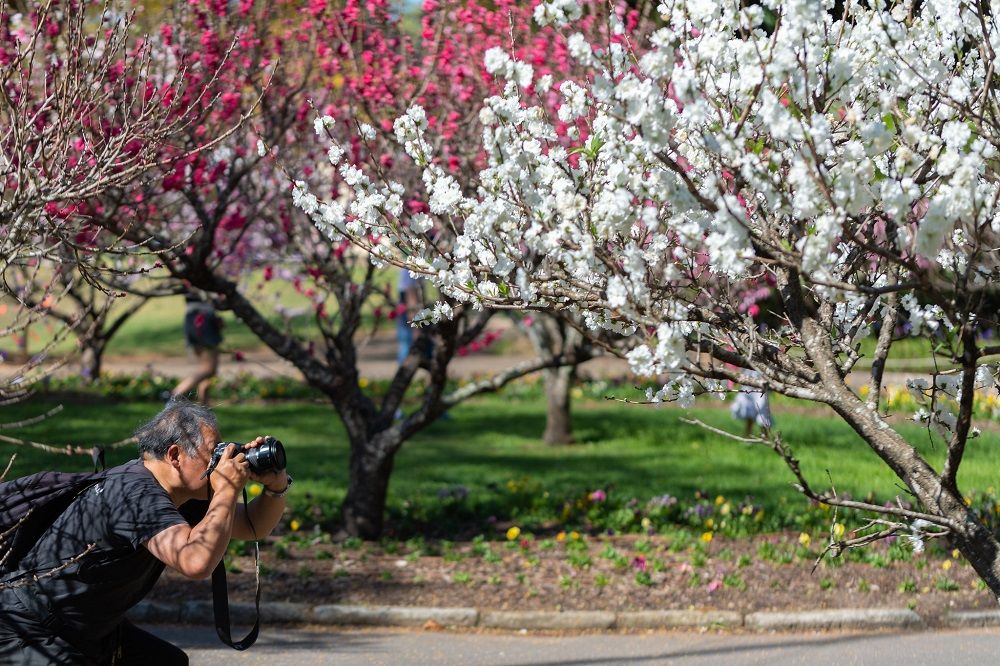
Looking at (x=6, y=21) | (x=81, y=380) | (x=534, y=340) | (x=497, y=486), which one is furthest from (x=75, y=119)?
(x=81, y=380)

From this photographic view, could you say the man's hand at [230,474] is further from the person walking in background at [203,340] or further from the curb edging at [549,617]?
the person walking in background at [203,340]

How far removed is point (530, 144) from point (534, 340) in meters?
9.11

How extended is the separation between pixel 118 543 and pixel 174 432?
15.3 inches

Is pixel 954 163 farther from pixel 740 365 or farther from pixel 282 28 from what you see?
pixel 282 28

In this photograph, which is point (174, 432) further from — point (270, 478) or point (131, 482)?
point (270, 478)

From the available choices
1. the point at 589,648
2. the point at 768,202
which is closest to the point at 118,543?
the point at 768,202

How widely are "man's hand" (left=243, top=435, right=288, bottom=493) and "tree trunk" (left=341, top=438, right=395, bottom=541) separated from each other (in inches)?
175

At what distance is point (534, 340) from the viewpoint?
13062mm

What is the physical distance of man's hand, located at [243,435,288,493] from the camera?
13.2ft

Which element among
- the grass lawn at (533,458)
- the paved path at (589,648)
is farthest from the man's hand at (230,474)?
the grass lawn at (533,458)

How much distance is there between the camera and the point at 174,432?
3967 millimetres

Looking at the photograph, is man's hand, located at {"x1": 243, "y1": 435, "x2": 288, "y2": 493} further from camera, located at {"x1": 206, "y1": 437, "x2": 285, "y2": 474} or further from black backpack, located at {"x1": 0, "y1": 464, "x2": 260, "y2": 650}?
black backpack, located at {"x1": 0, "y1": 464, "x2": 260, "y2": 650}

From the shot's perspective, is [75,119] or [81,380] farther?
[81,380]

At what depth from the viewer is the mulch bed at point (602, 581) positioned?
7.61m
